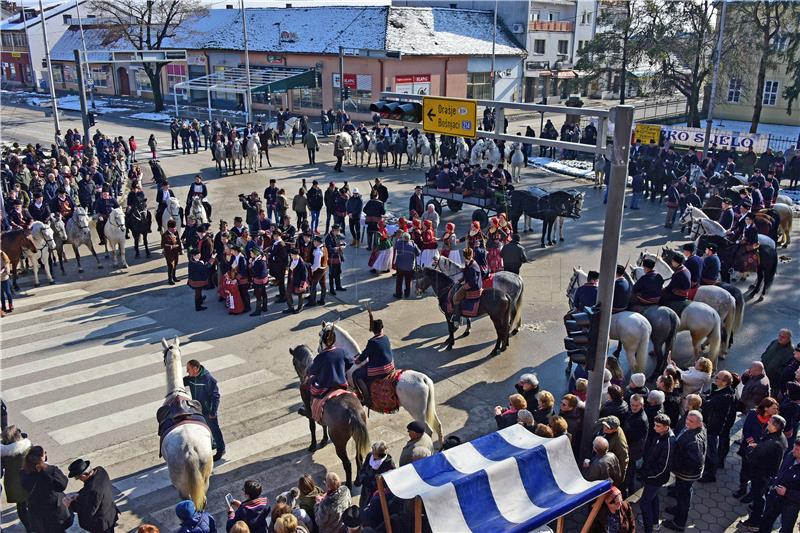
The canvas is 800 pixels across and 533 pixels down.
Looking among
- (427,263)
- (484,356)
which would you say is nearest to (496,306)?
(484,356)

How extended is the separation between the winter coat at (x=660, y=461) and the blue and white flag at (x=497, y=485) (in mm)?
1643

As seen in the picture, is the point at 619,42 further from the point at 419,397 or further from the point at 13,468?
the point at 13,468

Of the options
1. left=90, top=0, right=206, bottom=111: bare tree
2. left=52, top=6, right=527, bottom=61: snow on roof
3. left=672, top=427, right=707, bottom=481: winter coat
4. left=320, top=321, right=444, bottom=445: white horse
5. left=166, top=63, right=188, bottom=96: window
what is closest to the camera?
left=672, top=427, right=707, bottom=481: winter coat

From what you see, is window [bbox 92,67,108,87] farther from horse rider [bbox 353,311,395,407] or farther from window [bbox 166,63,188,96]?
horse rider [bbox 353,311,395,407]

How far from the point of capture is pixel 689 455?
802 centimetres

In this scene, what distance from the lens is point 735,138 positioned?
29875 millimetres

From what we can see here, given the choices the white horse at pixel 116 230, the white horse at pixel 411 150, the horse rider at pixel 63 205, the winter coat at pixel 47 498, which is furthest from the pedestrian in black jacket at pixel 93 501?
the white horse at pixel 411 150

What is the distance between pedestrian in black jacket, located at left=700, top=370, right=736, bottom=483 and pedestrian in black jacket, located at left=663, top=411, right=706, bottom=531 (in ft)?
3.80

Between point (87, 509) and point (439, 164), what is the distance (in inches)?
657

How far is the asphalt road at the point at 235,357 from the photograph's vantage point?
10.1m

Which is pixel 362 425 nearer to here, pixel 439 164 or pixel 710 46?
pixel 439 164

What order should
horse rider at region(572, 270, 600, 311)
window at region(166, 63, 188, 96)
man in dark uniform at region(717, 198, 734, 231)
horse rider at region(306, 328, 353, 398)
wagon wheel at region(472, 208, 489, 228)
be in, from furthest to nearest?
window at region(166, 63, 188, 96) → wagon wheel at region(472, 208, 489, 228) → man in dark uniform at region(717, 198, 734, 231) → horse rider at region(572, 270, 600, 311) → horse rider at region(306, 328, 353, 398)

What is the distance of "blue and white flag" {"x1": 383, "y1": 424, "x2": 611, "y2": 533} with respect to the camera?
6.12m


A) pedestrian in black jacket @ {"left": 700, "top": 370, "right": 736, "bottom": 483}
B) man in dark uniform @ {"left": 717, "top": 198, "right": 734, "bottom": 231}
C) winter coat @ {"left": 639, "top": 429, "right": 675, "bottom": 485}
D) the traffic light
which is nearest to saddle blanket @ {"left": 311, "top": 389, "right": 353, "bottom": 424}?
the traffic light
